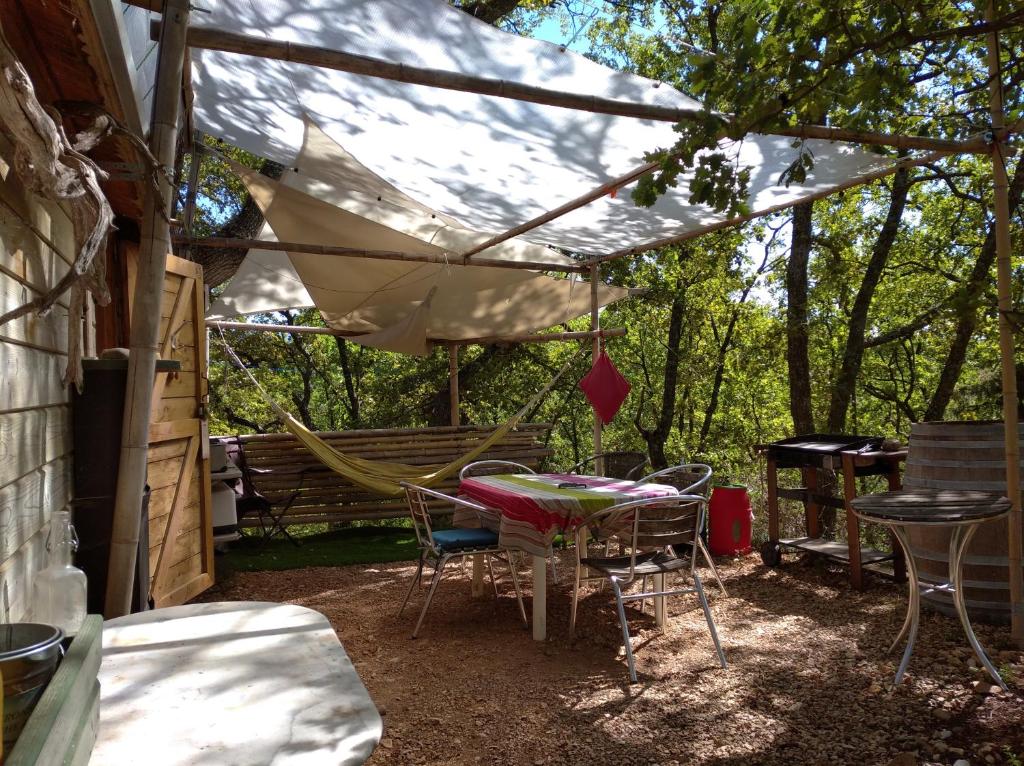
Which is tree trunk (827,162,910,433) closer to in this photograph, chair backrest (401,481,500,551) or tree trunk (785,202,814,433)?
tree trunk (785,202,814,433)

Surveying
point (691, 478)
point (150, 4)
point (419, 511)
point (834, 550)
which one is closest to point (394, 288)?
point (419, 511)

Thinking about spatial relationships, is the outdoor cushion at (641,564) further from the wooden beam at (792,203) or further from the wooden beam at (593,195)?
the wooden beam at (593,195)

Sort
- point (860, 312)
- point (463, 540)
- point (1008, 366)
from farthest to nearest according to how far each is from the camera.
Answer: point (860, 312), point (463, 540), point (1008, 366)

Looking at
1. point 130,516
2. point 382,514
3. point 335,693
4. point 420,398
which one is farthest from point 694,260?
point 335,693

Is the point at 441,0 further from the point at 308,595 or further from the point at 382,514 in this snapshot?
the point at 382,514

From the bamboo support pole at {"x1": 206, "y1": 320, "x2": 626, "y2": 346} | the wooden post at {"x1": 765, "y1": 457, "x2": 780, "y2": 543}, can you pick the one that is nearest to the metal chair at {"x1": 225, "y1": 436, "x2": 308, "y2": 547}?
the bamboo support pole at {"x1": 206, "y1": 320, "x2": 626, "y2": 346}

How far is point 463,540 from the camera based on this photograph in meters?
3.65

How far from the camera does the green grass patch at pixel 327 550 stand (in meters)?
5.49

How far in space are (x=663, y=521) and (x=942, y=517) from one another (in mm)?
1028

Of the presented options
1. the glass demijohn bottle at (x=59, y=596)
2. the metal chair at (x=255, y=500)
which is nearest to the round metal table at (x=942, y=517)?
the glass demijohn bottle at (x=59, y=596)

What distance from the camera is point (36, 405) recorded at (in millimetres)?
1585

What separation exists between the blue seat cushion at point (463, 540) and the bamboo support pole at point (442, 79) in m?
2.07

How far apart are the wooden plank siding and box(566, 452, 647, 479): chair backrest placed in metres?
3.64

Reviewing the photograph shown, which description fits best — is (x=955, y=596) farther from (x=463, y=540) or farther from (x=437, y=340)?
(x=437, y=340)
